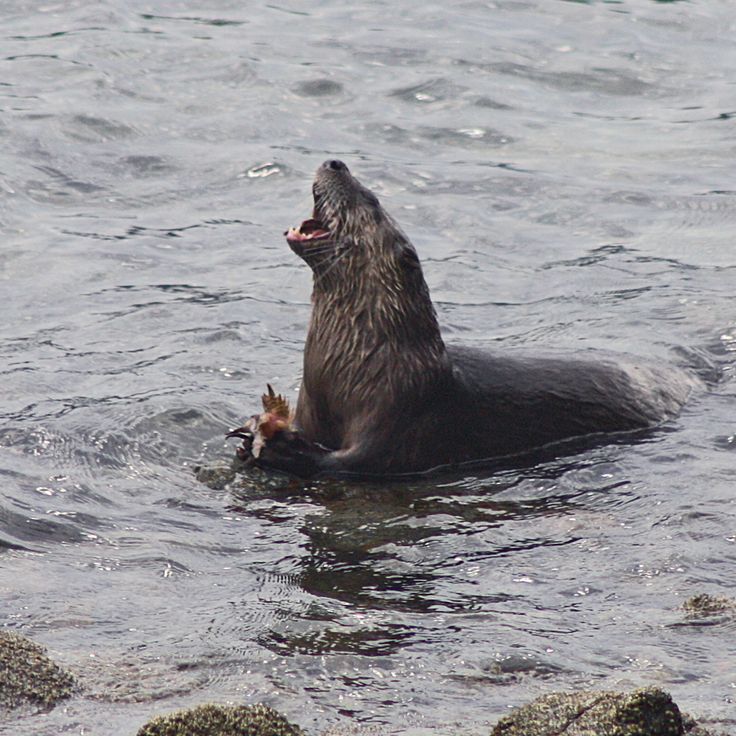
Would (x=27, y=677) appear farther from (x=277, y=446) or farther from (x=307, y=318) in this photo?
(x=307, y=318)

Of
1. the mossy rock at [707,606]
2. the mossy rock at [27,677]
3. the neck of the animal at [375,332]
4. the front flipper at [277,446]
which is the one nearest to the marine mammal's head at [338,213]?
the neck of the animal at [375,332]

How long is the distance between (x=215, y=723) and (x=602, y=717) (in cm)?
94

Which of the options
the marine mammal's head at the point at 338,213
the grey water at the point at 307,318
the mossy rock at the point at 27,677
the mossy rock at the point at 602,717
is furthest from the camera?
the marine mammal's head at the point at 338,213

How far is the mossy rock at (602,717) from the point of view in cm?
376

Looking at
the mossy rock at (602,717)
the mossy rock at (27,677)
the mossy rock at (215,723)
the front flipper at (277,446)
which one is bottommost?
the front flipper at (277,446)

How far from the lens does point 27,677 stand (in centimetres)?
430

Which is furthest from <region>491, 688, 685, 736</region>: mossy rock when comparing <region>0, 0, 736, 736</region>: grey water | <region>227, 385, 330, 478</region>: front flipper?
<region>227, 385, 330, 478</region>: front flipper

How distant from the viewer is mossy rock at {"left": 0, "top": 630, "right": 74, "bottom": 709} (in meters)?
4.24

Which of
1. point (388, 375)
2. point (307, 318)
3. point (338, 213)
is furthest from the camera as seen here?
point (307, 318)

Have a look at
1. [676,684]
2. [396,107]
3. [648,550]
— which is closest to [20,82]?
[396,107]

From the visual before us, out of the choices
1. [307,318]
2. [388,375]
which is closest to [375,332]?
[388,375]

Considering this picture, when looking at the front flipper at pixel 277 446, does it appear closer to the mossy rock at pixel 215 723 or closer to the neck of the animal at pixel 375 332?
the neck of the animal at pixel 375 332

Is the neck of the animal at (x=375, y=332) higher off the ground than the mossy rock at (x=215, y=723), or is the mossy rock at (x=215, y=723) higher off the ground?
the neck of the animal at (x=375, y=332)

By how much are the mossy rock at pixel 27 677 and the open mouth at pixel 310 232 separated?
3144mm
